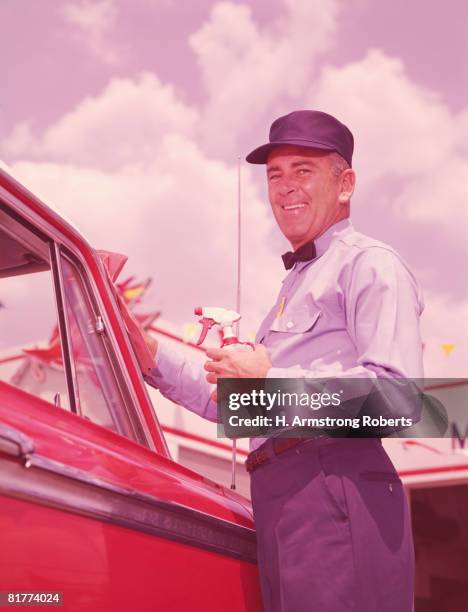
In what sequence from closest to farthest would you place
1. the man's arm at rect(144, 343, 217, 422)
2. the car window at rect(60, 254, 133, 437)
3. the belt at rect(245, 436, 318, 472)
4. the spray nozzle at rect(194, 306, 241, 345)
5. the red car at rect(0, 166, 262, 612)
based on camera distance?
the red car at rect(0, 166, 262, 612) → the belt at rect(245, 436, 318, 472) → the car window at rect(60, 254, 133, 437) → the spray nozzle at rect(194, 306, 241, 345) → the man's arm at rect(144, 343, 217, 422)

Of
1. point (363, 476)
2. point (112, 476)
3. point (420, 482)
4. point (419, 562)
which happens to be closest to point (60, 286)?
point (112, 476)

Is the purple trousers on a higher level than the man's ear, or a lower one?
lower

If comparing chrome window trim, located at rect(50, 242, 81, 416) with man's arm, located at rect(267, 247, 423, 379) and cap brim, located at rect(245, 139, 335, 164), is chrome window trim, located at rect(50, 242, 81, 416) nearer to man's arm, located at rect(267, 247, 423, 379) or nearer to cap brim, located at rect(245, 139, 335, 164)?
man's arm, located at rect(267, 247, 423, 379)

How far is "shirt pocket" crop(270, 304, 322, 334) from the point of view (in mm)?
1831

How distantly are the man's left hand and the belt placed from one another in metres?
0.18

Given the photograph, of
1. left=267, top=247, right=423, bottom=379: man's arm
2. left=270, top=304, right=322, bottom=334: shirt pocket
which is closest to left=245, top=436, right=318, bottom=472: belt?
left=267, top=247, right=423, bottom=379: man's arm

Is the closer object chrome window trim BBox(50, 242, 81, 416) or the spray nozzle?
chrome window trim BBox(50, 242, 81, 416)

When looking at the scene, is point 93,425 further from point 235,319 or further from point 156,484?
point 235,319

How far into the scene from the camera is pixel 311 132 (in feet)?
6.56

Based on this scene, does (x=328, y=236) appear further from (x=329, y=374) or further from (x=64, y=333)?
(x=64, y=333)

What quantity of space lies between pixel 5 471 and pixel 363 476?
2.80 ft

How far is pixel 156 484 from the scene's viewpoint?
164 cm

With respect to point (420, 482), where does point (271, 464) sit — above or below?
below

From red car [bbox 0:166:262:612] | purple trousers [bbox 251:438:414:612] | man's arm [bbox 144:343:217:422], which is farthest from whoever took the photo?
man's arm [bbox 144:343:217:422]
